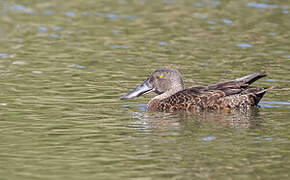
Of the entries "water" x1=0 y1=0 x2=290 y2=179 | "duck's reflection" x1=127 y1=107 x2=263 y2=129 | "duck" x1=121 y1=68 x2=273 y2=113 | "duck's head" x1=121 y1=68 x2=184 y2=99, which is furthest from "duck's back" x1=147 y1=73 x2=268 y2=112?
"duck's head" x1=121 y1=68 x2=184 y2=99

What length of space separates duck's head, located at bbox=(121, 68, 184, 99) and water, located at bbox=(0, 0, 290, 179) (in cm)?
27

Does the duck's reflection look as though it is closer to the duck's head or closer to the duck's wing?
the duck's wing

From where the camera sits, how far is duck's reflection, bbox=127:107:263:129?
32.3 ft

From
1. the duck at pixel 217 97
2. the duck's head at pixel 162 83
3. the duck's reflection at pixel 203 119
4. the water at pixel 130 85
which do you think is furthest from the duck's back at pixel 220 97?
the duck's head at pixel 162 83

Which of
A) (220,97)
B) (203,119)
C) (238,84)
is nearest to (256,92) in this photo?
(238,84)

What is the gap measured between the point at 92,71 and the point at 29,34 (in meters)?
4.99

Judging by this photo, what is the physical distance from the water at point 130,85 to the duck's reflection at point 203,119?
0.6 inches

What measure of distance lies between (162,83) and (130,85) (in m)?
1.58

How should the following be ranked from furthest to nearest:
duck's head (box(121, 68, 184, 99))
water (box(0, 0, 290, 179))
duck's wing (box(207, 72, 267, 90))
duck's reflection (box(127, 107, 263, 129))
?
1. duck's head (box(121, 68, 184, 99))
2. duck's wing (box(207, 72, 267, 90))
3. duck's reflection (box(127, 107, 263, 129))
4. water (box(0, 0, 290, 179))

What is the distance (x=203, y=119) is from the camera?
33.5 ft

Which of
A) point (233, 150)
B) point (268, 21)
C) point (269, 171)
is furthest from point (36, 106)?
point (268, 21)

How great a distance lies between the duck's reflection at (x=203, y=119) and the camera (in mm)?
9859

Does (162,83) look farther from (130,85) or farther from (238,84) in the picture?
(130,85)

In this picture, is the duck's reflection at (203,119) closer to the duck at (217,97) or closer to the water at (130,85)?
the water at (130,85)
